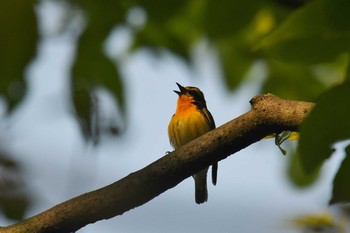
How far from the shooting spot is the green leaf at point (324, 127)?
1449 millimetres

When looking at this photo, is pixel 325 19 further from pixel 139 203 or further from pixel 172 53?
pixel 172 53

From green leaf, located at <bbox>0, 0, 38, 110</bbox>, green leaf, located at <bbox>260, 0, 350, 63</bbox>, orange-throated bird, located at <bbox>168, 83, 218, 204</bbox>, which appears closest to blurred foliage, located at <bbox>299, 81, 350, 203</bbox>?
green leaf, located at <bbox>260, 0, 350, 63</bbox>

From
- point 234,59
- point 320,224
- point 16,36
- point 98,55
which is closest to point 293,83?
point 234,59

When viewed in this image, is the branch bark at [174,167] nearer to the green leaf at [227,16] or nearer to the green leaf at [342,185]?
the green leaf at [227,16]

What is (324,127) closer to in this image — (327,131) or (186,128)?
(327,131)

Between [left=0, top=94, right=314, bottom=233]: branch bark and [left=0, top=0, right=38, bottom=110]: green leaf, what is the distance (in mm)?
700

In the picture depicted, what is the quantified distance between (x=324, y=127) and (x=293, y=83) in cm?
237

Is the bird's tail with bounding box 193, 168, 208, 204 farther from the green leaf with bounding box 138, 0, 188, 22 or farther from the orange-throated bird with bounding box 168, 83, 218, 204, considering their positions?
the green leaf with bounding box 138, 0, 188, 22

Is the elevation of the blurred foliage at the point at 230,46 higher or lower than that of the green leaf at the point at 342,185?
higher

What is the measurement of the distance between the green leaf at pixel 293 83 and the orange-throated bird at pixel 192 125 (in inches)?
87.2

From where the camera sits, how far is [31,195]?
1.73 m

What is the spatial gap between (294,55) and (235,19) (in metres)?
0.52

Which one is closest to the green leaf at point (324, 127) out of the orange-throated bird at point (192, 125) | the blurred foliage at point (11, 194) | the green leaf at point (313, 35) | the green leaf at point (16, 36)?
the green leaf at point (313, 35)

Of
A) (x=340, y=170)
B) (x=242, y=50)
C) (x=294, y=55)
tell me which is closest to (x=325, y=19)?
(x=294, y=55)
